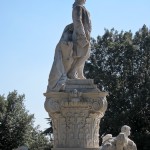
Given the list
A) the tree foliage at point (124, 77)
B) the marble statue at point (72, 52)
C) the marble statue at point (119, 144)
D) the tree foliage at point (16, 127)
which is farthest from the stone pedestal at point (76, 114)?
the tree foliage at point (16, 127)

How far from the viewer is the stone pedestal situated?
1306 centimetres

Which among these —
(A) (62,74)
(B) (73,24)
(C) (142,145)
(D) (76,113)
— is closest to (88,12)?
(B) (73,24)

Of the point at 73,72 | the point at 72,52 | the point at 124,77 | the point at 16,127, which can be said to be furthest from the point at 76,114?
the point at 16,127

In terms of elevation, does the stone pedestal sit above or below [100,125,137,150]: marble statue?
above

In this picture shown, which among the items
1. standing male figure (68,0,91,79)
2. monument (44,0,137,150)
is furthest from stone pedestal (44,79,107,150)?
standing male figure (68,0,91,79)

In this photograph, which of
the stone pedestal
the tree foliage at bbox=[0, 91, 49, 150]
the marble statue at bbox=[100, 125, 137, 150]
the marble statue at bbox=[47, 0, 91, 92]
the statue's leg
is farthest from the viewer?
the tree foliage at bbox=[0, 91, 49, 150]

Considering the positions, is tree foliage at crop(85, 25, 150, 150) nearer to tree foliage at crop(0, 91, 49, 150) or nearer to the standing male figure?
tree foliage at crop(0, 91, 49, 150)

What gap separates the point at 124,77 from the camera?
42.6 metres

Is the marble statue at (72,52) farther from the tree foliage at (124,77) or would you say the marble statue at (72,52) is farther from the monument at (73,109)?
the tree foliage at (124,77)

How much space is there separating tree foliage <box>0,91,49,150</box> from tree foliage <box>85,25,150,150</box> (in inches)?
310

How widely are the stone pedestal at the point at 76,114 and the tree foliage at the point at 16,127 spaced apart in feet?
104

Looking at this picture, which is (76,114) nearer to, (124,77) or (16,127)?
(124,77)

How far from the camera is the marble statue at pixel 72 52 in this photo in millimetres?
13648

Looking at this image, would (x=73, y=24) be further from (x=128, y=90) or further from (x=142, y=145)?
(x=128, y=90)
